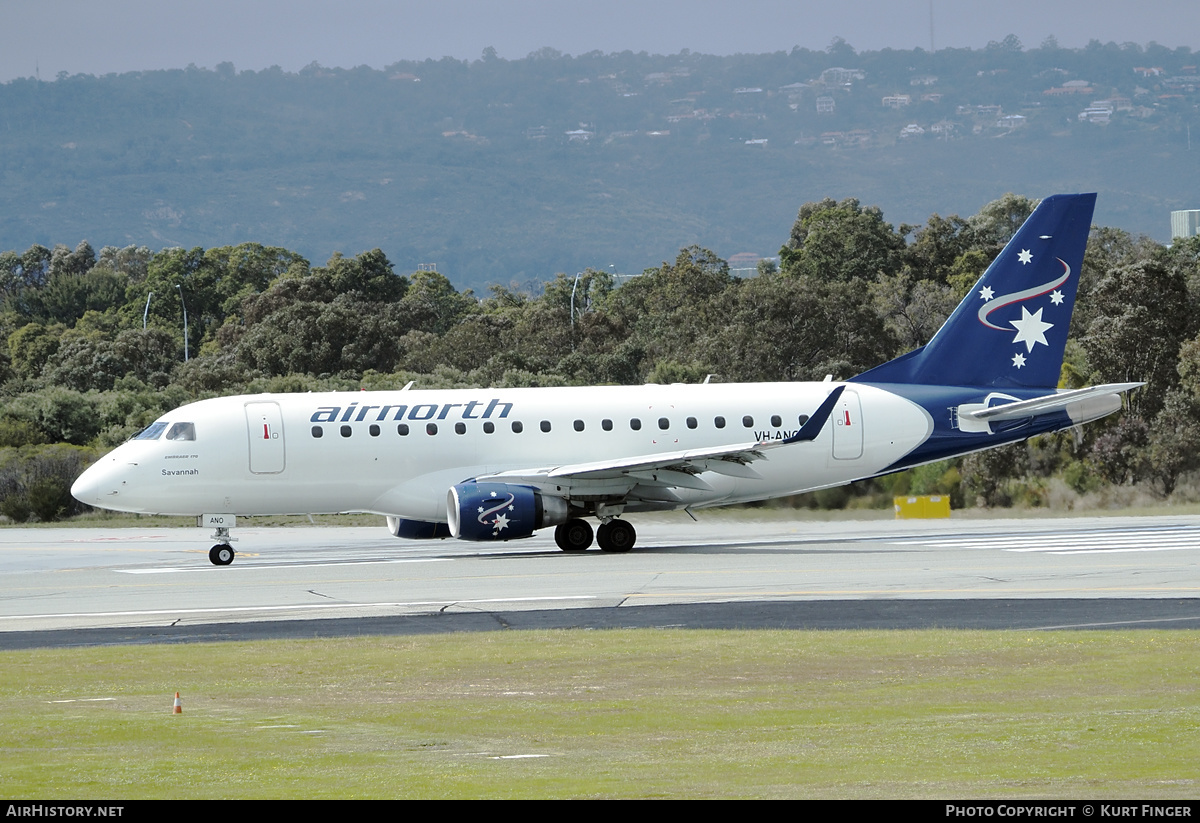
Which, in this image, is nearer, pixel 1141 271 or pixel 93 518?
pixel 93 518

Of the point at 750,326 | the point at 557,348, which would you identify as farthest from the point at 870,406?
the point at 557,348

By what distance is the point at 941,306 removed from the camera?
69.9 m

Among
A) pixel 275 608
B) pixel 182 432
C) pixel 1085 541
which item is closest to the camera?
pixel 275 608

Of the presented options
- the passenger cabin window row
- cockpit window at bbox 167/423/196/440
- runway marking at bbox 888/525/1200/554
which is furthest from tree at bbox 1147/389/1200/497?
cockpit window at bbox 167/423/196/440

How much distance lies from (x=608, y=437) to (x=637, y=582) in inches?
313

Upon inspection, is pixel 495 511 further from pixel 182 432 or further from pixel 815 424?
pixel 182 432

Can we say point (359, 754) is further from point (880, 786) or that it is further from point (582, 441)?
point (582, 441)

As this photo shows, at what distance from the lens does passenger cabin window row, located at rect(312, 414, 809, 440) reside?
30.9 m

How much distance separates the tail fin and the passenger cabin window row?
2.94 metres

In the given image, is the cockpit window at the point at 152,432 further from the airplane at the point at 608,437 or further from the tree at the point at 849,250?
the tree at the point at 849,250

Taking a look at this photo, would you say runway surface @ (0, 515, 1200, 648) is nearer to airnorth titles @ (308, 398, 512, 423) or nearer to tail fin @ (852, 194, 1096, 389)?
airnorth titles @ (308, 398, 512, 423)

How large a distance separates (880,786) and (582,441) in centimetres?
2310

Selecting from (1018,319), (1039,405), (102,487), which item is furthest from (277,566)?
(1018,319)

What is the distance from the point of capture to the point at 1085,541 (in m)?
30.4
